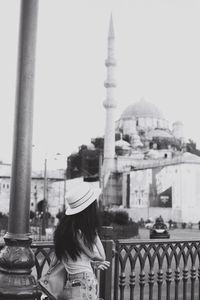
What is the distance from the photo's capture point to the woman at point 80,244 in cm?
293

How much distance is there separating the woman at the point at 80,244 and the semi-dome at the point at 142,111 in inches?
3119

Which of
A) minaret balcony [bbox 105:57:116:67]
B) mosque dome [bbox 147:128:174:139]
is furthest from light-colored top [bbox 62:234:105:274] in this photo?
mosque dome [bbox 147:128:174:139]

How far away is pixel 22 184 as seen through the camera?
10.9ft

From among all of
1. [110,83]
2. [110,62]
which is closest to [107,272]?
[110,83]

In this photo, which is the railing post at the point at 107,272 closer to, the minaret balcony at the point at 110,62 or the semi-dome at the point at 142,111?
the minaret balcony at the point at 110,62

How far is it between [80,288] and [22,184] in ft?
3.02

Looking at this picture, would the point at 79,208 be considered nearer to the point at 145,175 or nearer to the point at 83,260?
the point at 83,260

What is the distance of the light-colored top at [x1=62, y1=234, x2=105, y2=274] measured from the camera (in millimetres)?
2969

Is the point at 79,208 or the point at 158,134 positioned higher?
the point at 158,134

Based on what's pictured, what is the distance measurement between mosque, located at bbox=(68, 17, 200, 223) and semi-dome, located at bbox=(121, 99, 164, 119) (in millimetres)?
9138

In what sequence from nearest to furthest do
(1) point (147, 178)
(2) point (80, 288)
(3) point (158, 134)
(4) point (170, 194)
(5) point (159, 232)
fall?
(2) point (80, 288), (5) point (159, 232), (4) point (170, 194), (1) point (147, 178), (3) point (158, 134)

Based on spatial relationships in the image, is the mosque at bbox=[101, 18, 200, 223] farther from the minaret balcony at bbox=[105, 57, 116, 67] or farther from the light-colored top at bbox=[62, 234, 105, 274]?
the light-colored top at bbox=[62, 234, 105, 274]

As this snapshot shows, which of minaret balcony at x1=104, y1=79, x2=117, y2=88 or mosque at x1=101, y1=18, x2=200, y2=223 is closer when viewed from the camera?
mosque at x1=101, y1=18, x2=200, y2=223

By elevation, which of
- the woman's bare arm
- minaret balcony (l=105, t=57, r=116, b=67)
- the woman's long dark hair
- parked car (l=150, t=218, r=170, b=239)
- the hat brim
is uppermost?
minaret balcony (l=105, t=57, r=116, b=67)
